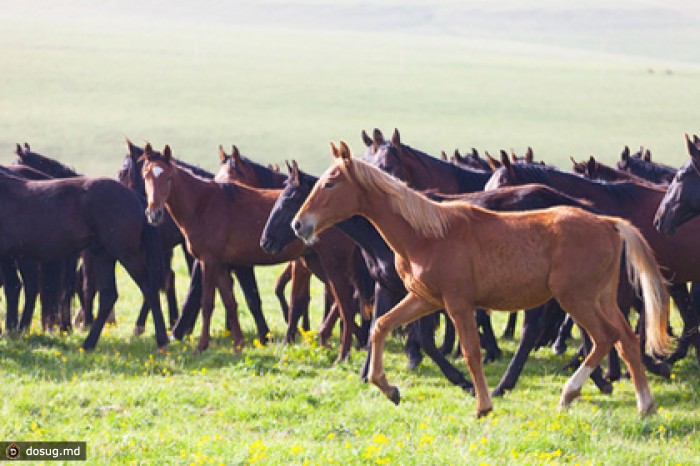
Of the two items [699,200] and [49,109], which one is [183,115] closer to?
[49,109]

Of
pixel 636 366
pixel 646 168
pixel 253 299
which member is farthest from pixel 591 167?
pixel 253 299

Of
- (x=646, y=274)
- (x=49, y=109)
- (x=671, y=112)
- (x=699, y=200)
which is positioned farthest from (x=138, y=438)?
(x=671, y=112)

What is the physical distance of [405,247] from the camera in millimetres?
7938

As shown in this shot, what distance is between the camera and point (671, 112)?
2402 inches

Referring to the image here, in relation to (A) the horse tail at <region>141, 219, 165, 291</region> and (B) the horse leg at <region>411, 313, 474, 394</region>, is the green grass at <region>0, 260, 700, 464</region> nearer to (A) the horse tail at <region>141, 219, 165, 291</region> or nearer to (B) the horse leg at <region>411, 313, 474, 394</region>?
(B) the horse leg at <region>411, 313, 474, 394</region>

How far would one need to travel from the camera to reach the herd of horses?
25.7 ft

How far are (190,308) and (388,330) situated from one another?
4.60 metres

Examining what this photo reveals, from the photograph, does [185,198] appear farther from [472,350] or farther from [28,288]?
[472,350]

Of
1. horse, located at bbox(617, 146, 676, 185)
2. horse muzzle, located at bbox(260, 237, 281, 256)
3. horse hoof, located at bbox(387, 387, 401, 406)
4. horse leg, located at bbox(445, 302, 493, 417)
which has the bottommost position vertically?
horse hoof, located at bbox(387, 387, 401, 406)

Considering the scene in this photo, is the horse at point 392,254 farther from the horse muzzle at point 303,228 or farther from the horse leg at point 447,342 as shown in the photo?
the horse muzzle at point 303,228

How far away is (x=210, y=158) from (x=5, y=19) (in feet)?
171

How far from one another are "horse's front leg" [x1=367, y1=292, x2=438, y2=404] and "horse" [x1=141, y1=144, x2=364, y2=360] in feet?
9.67

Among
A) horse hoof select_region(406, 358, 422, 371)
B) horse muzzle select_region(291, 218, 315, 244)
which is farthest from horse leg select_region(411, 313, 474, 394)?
horse muzzle select_region(291, 218, 315, 244)

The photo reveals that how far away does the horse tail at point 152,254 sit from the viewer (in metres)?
11.7
